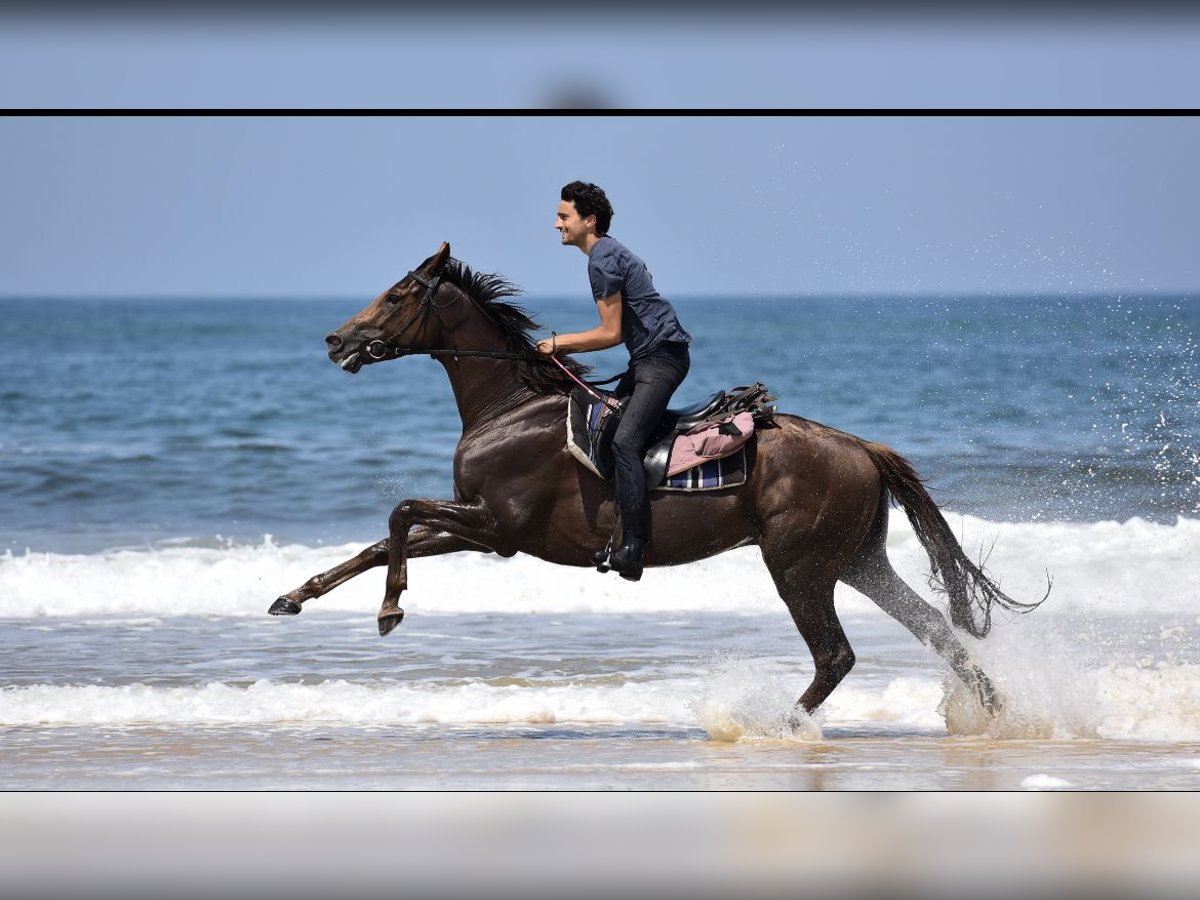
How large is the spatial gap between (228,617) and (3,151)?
113 feet

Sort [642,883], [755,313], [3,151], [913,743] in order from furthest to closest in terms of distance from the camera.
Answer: [755,313] → [3,151] → [913,743] → [642,883]

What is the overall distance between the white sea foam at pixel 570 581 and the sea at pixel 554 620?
0.04 metres

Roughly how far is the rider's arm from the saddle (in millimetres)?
326

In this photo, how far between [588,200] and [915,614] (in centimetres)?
249

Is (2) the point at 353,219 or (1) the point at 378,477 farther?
(2) the point at 353,219

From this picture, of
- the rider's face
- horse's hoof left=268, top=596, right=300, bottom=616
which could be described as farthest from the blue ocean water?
horse's hoof left=268, top=596, right=300, bottom=616

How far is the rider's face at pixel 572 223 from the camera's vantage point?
273 inches

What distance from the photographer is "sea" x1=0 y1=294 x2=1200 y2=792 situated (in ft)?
23.4

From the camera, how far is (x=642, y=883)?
433 centimetres

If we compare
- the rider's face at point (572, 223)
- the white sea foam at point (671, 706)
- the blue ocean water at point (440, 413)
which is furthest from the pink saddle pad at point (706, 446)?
the blue ocean water at point (440, 413)

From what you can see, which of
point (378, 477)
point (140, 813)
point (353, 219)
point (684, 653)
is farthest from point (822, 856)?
point (353, 219)

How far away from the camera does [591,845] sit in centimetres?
479

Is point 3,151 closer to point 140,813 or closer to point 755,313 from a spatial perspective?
point 755,313

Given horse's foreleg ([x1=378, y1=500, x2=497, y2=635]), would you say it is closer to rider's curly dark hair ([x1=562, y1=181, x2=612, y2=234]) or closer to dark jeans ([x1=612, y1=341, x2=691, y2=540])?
dark jeans ([x1=612, y1=341, x2=691, y2=540])
